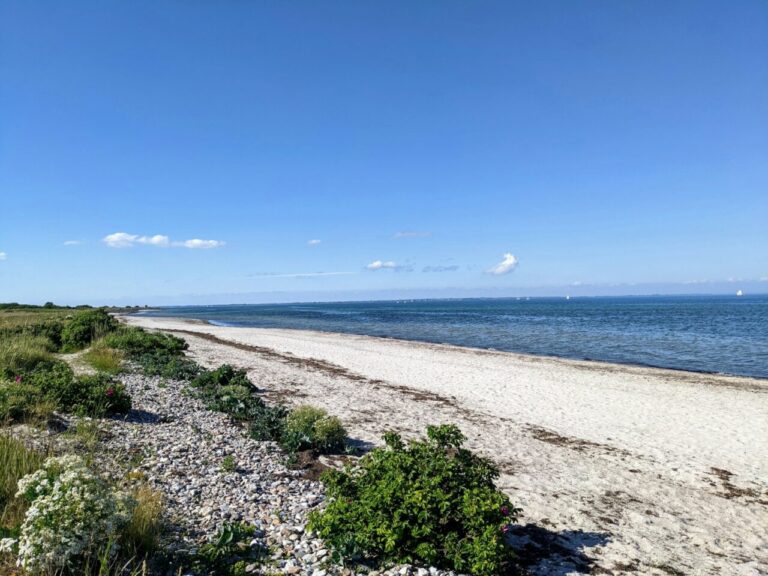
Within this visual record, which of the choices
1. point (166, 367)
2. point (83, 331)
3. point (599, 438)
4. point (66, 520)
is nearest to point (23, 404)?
point (66, 520)

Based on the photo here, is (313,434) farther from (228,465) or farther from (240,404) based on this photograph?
(240,404)

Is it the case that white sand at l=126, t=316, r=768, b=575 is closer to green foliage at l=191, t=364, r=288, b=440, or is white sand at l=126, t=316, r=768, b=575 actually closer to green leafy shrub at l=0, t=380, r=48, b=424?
green foliage at l=191, t=364, r=288, b=440

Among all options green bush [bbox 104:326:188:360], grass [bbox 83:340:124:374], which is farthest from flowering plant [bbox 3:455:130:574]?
green bush [bbox 104:326:188:360]

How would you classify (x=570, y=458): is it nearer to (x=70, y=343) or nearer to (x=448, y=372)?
(x=448, y=372)

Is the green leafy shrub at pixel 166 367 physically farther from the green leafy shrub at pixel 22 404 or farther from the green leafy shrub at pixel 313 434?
the green leafy shrub at pixel 313 434

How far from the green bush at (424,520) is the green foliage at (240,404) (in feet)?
16.5

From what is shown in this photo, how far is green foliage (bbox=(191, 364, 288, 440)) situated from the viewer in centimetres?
1078

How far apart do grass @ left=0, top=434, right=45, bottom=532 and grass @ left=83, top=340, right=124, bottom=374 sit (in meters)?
11.1

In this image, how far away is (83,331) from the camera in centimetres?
2666

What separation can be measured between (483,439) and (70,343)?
23877mm

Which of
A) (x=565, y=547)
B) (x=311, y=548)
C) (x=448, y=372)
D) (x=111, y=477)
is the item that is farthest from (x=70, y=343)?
(x=565, y=547)

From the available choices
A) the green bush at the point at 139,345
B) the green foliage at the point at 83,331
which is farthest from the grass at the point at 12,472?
the green foliage at the point at 83,331

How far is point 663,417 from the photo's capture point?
50.8 ft

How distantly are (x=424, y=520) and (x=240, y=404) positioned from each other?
8862 millimetres
